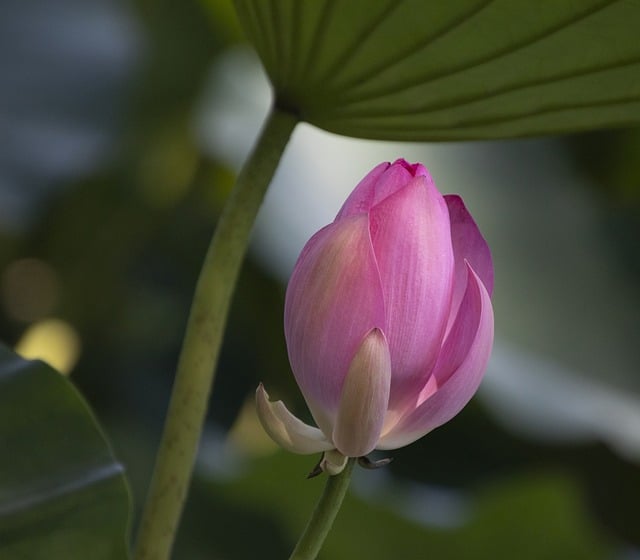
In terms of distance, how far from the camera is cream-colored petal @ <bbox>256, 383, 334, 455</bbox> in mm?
320

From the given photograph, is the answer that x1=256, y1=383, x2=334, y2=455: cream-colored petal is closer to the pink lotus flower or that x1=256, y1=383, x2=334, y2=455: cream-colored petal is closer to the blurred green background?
the pink lotus flower

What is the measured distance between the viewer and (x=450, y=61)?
0.38m

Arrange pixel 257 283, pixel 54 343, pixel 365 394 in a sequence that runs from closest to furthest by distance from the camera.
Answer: pixel 365 394
pixel 54 343
pixel 257 283

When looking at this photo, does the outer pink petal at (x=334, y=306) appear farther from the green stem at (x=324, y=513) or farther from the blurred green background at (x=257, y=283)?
the blurred green background at (x=257, y=283)

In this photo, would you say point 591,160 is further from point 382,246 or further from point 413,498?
point 382,246

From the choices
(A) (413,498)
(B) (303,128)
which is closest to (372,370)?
(A) (413,498)

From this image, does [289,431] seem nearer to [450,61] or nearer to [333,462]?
[333,462]

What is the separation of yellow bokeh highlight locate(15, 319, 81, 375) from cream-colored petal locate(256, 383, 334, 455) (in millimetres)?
687

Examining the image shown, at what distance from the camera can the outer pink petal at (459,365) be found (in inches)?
12.4

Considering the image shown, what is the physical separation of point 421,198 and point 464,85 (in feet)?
0.28

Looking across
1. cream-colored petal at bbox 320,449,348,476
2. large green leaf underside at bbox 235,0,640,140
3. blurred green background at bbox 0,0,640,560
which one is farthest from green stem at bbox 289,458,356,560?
blurred green background at bbox 0,0,640,560

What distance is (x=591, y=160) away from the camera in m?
1.34

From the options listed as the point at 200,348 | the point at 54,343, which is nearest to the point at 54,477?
the point at 200,348

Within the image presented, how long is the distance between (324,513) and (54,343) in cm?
79
